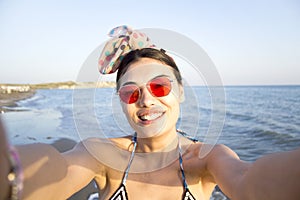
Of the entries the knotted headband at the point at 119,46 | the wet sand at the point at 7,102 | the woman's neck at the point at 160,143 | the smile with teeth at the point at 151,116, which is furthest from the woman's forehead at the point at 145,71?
the wet sand at the point at 7,102

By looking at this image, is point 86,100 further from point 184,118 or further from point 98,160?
point 184,118

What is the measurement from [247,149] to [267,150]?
51cm

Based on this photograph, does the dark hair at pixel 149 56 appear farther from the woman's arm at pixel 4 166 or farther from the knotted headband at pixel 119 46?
the woman's arm at pixel 4 166

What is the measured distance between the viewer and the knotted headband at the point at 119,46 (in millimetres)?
1832

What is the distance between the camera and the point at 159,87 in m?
1.76

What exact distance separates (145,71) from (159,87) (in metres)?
0.16

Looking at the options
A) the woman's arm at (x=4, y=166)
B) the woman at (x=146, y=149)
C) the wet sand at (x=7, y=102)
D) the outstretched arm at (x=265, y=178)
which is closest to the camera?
the woman's arm at (x=4, y=166)

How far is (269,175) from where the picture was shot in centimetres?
95

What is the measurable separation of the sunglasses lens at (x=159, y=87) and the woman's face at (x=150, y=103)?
21mm

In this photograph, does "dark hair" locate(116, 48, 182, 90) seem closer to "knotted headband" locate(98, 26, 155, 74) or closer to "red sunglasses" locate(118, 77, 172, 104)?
"knotted headband" locate(98, 26, 155, 74)

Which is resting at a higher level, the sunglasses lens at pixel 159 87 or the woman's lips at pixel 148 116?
the sunglasses lens at pixel 159 87

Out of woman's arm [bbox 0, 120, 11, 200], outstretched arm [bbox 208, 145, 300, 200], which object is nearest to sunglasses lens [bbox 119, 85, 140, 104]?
outstretched arm [bbox 208, 145, 300, 200]

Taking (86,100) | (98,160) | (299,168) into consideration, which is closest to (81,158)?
(98,160)

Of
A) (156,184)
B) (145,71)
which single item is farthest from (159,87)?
(156,184)
